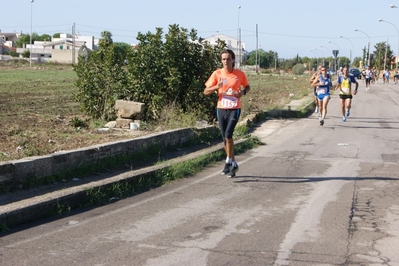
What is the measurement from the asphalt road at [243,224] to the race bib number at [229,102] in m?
1.18

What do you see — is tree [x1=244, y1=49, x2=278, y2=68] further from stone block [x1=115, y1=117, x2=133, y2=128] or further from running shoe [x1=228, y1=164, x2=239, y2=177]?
running shoe [x1=228, y1=164, x2=239, y2=177]

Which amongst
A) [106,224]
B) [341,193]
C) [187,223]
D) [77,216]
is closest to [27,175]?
[77,216]

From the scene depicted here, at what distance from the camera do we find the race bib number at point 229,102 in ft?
32.5

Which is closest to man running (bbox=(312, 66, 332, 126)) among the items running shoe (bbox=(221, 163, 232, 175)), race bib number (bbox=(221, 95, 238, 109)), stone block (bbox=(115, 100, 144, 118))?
stone block (bbox=(115, 100, 144, 118))

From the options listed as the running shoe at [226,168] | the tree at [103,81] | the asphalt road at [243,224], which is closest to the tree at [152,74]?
the tree at [103,81]

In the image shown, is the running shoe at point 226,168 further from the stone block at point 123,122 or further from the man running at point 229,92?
the stone block at point 123,122

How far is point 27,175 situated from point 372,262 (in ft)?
15.2

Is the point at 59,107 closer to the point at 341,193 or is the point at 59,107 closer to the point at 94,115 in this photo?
the point at 94,115

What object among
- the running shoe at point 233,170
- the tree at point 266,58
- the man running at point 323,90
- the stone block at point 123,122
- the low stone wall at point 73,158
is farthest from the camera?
the tree at point 266,58

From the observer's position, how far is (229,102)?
390 inches

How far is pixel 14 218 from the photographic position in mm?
6875

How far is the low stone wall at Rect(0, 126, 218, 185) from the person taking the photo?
26.2 feet

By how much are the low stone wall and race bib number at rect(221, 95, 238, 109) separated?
194 cm

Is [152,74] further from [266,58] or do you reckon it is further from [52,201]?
[266,58]
